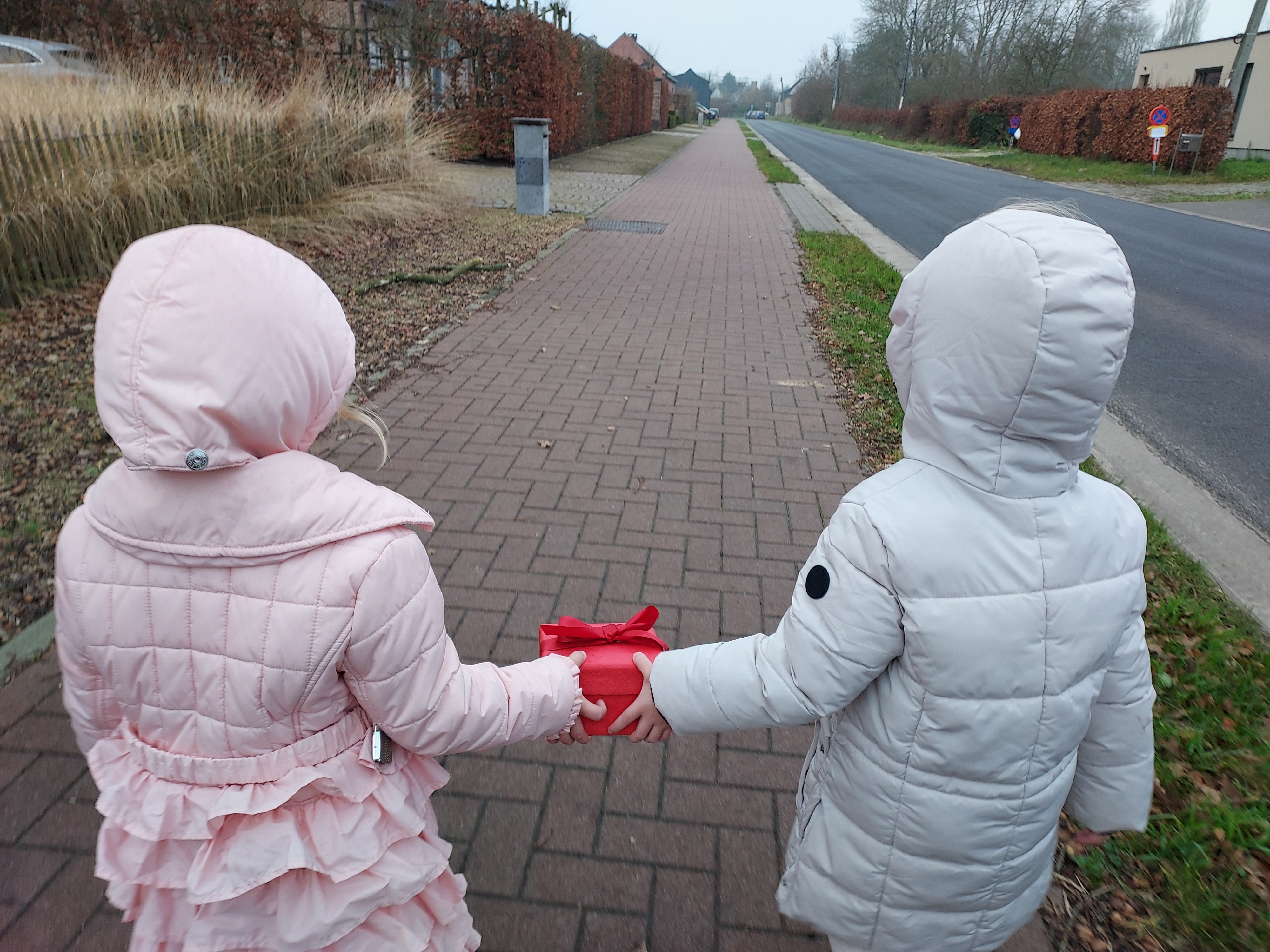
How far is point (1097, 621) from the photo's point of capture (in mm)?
1303

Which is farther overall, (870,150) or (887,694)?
(870,150)

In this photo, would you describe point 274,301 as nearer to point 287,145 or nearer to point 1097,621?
point 1097,621

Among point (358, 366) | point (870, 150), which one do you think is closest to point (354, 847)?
point (358, 366)

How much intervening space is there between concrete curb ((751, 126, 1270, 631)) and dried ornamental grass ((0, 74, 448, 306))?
23.8 ft

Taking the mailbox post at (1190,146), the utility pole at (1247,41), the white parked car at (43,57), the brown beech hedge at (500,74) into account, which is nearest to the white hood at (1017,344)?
the white parked car at (43,57)

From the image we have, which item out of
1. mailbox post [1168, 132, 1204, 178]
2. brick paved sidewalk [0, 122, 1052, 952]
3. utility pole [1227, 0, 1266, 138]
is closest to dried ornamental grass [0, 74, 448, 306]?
brick paved sidewalk [0, 122, 1052, 952]

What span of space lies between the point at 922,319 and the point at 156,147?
28.2 ft

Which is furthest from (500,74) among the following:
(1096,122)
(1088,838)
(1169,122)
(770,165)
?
(1096,122)

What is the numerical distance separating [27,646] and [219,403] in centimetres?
247

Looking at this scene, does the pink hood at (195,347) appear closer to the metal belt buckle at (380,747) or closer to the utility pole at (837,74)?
the metal belt buckle at (380,747)

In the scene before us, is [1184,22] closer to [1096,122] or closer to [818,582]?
[1096,122]

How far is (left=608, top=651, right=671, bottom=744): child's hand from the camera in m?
1.56

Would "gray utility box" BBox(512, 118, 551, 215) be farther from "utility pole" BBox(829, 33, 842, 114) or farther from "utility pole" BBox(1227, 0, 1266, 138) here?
"utility pole" BBox(829, 33, 842, 114)

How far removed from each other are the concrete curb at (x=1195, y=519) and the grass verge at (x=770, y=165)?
1596cm
